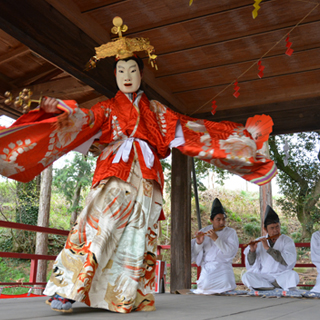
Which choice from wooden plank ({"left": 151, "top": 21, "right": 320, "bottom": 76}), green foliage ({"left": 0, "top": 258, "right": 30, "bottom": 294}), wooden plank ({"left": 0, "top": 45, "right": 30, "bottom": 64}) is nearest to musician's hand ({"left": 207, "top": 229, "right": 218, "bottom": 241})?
wooden plank ({"left": 151, "top": 21, "right": 320, "bottom": 76})

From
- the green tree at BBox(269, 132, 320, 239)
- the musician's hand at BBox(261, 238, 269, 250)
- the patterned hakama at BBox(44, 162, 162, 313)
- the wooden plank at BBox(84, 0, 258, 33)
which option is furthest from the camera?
the green tree at BBox(269, 132, 320, 239)

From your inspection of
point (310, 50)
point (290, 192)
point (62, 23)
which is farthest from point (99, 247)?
point (290, 192)

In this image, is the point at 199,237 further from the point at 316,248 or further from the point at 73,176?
the point at 73,176

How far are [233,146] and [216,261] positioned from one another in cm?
220

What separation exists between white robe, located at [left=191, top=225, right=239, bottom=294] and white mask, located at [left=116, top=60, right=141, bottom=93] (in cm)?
240

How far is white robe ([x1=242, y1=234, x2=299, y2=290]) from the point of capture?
13.6 ft

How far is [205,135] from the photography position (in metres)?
2.67

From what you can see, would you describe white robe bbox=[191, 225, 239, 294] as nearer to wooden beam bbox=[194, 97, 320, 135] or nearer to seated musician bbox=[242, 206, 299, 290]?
seated musician bbox=[242, 206, 299, 290]

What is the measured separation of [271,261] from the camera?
4.39m

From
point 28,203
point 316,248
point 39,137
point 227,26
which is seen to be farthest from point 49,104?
point 28,203

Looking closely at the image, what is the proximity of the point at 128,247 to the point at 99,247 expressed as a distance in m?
0.20

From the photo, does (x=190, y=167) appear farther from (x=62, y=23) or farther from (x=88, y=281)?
(x=88, y=281)

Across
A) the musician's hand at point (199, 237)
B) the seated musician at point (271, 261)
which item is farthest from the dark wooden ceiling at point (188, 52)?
the musician's hand at point (199, 237)

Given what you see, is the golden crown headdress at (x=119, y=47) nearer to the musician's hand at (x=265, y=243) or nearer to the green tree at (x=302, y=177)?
the musician's hand at (x=265, y=243)
